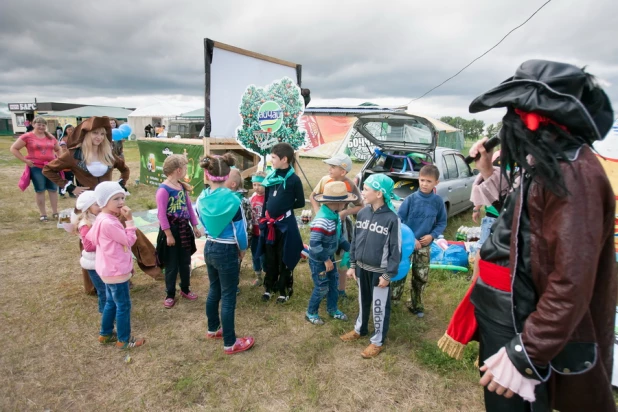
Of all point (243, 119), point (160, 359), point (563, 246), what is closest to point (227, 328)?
point (160, 359)

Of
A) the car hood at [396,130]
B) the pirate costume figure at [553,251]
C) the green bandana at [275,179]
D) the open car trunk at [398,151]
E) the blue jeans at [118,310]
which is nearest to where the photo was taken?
the pirate costume figure at [553,251]

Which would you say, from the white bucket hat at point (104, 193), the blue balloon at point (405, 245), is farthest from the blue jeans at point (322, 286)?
the white bucket hat at point (104, 193)

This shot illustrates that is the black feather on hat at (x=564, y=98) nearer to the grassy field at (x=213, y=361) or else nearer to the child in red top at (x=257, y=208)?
the grassy field at (x=213, y=361)

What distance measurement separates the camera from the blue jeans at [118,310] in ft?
9.77

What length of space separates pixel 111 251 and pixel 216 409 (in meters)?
1.48

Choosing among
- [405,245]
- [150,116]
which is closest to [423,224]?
[405,245]

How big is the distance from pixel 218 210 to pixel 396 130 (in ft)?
17.6

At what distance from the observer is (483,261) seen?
4.76 feet

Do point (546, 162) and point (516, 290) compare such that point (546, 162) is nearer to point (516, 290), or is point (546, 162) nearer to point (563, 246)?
point (563, 246)

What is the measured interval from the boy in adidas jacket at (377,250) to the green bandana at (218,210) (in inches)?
42.8

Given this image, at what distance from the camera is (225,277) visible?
297 cm

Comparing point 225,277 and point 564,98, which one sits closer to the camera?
point 564,98

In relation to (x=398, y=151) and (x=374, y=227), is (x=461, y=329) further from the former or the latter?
(x=398, y=151)

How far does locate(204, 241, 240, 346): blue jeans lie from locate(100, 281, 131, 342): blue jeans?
69cm
